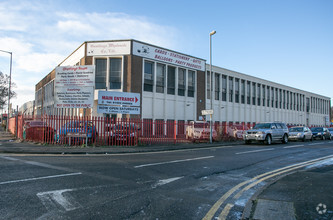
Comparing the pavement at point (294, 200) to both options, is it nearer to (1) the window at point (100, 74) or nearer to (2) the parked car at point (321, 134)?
(1) the window at point (100, 74)

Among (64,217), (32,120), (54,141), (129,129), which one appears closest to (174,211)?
(64,217)

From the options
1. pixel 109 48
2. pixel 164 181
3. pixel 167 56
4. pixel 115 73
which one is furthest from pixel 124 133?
pixel 167 56

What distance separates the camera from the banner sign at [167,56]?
90.4 ft

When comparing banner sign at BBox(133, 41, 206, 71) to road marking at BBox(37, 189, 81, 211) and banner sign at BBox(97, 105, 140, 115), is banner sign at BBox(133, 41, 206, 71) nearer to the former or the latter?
banner sign at BBox(97, 105, 140, 115)

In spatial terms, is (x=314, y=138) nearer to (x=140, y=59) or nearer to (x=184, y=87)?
(x=184, y=87)

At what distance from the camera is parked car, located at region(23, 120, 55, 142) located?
1461 cm

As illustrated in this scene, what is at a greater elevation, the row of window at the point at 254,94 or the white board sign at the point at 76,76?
the row of window at the point at 254,94

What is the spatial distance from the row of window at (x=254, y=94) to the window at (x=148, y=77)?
9.78m

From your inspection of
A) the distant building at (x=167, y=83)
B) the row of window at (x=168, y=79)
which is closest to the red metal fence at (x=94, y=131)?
the distant building at (x=167, y=83)

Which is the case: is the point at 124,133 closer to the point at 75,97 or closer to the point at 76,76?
the point at 75,97

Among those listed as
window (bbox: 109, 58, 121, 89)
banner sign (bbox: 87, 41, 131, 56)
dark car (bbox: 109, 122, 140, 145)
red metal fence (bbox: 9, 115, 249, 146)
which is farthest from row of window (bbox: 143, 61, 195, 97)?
dark car (bbox: 109, 122, 140, 145)

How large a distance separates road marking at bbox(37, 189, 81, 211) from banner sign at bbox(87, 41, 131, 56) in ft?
76.7

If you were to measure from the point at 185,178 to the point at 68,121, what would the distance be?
10.1 metres

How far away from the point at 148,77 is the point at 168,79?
10.1 feet
